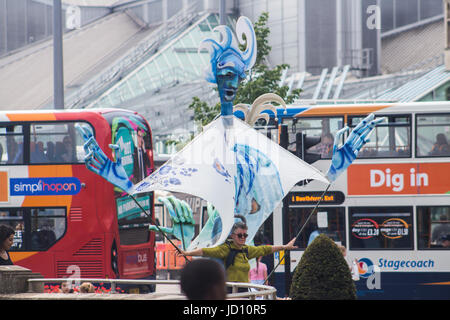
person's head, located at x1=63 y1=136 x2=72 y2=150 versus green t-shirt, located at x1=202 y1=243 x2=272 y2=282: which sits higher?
person's head, located at x1=63 y1=136 x2=72 y2=150

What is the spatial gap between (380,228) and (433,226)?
1.01 m

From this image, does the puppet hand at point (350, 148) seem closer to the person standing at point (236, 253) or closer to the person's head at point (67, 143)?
the person standing at point (236, 253)

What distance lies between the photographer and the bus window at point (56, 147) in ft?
51.6

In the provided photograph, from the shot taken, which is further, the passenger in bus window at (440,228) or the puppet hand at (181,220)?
the passenger in bus window at (440,228)

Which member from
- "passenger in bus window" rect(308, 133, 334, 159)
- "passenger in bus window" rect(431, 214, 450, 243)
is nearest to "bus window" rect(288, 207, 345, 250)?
"passenger in bus window" rect(308, 133, 334, 159)

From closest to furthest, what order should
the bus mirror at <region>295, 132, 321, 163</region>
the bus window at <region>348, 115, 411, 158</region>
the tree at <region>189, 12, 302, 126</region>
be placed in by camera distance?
the bus mirror at <region>295, 132, 321, 163</region> → the bus window at <region>348, 115, 411, 158</region> → the tree at <region>189, 12, 302, 126</region>

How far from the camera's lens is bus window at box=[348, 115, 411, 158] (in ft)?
53.6

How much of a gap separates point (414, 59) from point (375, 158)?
3073 cm

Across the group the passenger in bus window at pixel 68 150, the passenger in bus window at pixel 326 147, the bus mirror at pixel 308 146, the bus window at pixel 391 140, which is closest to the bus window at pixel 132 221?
the passenger in bus window at pixel 68 150

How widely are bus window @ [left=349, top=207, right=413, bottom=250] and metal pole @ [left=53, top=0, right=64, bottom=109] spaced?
20.5 feet

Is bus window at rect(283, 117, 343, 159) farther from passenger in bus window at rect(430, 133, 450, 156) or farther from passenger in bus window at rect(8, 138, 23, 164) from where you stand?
passenger in bus window at rect(8, 138, 23, 164)

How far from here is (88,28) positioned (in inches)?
1982
